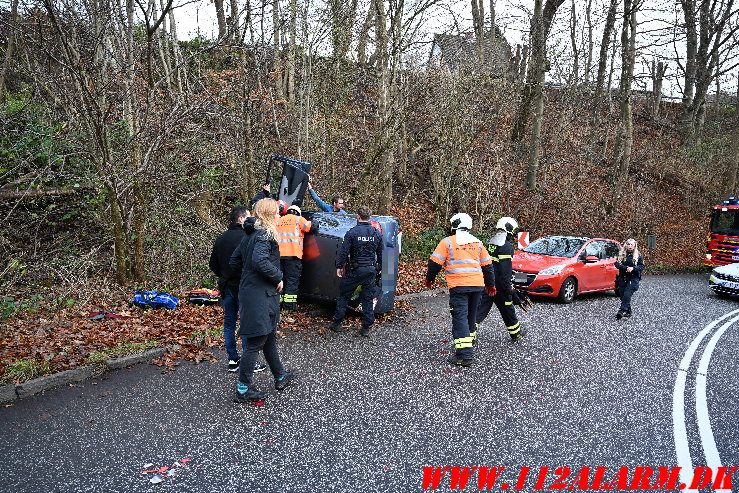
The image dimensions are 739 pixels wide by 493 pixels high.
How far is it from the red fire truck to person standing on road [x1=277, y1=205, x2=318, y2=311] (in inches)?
628

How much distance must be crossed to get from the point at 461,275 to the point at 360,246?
1.73 meters

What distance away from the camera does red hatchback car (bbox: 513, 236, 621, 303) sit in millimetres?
12664

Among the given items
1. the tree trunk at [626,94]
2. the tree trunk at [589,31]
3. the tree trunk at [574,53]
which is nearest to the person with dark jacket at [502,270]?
the tree trunk at [626,94]

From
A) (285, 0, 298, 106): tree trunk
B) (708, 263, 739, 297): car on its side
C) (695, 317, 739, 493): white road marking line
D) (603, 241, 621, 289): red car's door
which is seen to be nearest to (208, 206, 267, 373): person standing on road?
(695, 317, 739, 493): white road marking line

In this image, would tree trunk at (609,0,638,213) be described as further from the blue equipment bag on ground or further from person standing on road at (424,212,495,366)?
the blue equipment bag on ground

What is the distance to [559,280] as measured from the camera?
12.7m

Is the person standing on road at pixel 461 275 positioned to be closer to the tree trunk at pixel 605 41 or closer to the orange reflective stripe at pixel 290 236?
the orange reflective stripe at pixel 290 236

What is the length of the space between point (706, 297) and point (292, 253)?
1160cm

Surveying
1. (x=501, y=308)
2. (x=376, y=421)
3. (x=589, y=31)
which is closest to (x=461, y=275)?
(x=501, y=308)

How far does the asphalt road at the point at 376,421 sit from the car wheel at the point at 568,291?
430 centimetres

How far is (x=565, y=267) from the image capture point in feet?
42.1

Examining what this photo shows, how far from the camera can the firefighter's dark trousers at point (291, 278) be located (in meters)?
9.37

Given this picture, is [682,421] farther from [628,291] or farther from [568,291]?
[568,291]

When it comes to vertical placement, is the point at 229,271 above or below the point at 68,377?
above
